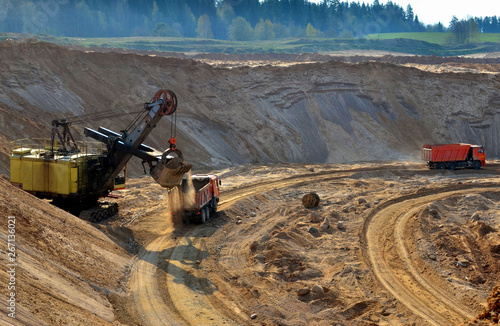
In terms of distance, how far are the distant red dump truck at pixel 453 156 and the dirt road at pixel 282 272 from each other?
42.3ft

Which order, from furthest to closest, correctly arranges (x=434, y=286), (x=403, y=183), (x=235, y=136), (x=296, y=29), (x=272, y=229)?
(x=296, y=29) → (x=235, y=136) → (x=403, y=183) → (x=272, y=229) → (x=434, y=286)

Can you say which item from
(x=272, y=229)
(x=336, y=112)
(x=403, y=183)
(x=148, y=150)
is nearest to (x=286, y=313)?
(x=272, y=229)

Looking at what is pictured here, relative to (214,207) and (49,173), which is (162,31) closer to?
(214,207)

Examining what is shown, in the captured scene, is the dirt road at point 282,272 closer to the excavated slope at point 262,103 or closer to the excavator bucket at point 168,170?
the excavator bucket at point 168,170

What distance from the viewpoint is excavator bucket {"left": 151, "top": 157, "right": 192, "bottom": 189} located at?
2252 cm

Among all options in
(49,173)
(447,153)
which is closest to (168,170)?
(49,173)

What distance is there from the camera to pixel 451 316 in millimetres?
16062

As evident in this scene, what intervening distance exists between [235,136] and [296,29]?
160040 millimetres

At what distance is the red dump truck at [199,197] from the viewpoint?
24.7m

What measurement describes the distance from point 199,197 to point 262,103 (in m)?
27.4

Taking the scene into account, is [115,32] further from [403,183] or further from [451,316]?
[451,316]

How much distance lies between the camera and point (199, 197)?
2475cm

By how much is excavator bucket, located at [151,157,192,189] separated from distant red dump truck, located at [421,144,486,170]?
88.9 feet

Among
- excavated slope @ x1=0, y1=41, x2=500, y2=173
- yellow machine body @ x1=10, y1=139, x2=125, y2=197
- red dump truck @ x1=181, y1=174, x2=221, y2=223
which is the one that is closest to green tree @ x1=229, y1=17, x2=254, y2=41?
excavated slope @ x1=0, y1=41, x2=500, y2=173
